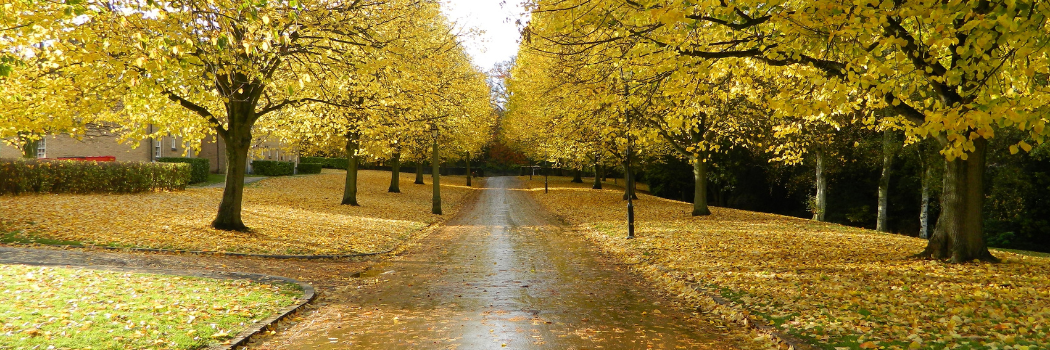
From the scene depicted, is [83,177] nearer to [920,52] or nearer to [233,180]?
[233,180]

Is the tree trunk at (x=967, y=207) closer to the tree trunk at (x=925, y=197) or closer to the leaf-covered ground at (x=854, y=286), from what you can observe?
the leaf-covered ground at (x=854, y=286)

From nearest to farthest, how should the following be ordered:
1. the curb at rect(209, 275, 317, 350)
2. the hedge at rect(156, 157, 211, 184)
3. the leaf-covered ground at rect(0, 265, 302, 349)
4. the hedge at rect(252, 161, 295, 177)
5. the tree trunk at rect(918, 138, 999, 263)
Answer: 1. the leaf-covered ground at rect(0, 265, 302, 349)
2. the curb at rect(209, 275, 317, 350)
3. the tree trunk at rect(918, 138, 999, 263)
4. the hedge at rect(156, 157, 211, 184)
5. the hedge at rect(252, 161, 295, 177)

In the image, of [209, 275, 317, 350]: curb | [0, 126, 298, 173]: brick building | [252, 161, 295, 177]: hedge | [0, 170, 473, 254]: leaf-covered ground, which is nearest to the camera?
[209, 275, 317, 350]: curb

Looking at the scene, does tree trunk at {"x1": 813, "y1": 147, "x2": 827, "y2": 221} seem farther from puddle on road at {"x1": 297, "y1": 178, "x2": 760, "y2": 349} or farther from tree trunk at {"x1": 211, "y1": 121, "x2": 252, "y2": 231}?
tree trunk at {"x1": 211, "y1": 121, "x2": 252, "y2": 231}

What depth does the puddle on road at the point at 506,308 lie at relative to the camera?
6.93 m

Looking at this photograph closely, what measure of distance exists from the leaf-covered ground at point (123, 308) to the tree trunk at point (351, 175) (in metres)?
17.1

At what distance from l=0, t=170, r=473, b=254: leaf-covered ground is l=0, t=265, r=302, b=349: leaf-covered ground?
4.19 m

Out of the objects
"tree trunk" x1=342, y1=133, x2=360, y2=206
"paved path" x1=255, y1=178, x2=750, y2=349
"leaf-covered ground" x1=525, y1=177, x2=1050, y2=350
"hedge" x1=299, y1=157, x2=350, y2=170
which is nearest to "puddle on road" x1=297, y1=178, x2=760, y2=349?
"paved path" x1=255, y1=178, x2=750, y2=349

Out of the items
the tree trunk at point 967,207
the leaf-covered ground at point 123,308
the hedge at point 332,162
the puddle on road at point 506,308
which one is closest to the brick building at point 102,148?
the hedge at point 332,162

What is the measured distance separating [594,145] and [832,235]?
12523 millimetres

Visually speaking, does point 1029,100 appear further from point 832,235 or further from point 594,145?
point 594,145

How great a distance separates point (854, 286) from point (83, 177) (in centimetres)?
2342

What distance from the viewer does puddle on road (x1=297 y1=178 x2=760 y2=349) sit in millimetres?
6930

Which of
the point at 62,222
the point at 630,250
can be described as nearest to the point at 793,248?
the point at 630,250
